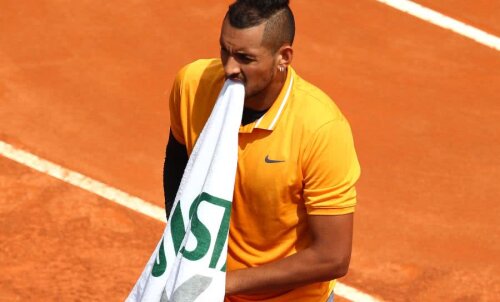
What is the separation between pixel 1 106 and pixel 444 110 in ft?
13.5

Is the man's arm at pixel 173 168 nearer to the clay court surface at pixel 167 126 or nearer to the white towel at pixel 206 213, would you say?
the white towel at pixel 206 213

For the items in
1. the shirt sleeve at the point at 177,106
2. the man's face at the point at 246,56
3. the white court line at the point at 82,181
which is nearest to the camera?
the man's face at the point at 246,56

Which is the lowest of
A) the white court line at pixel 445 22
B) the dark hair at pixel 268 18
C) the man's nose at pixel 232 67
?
the white court line at pixel 445 22

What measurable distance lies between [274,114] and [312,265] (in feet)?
2.25

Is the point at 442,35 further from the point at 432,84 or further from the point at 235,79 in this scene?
the point at 235,79

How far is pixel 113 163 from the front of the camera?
9492 mm

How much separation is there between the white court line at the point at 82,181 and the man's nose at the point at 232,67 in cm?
428

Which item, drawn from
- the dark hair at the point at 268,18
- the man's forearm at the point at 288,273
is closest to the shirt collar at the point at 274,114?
the dark hair at the point at 268,18

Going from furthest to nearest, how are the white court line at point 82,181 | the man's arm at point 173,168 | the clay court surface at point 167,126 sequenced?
1. the white court line at point 82,181
2. the clay court surface at point 167,126
3. the man's arm at point 173,168

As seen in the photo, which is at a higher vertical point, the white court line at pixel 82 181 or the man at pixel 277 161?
the man at pixel 277 161

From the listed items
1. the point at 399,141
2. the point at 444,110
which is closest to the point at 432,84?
the point at 444,110

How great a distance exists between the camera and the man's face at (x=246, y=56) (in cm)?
470

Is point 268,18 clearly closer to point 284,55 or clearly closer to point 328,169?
point 284,55

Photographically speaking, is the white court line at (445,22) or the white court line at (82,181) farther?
the white court line at (445,22)
